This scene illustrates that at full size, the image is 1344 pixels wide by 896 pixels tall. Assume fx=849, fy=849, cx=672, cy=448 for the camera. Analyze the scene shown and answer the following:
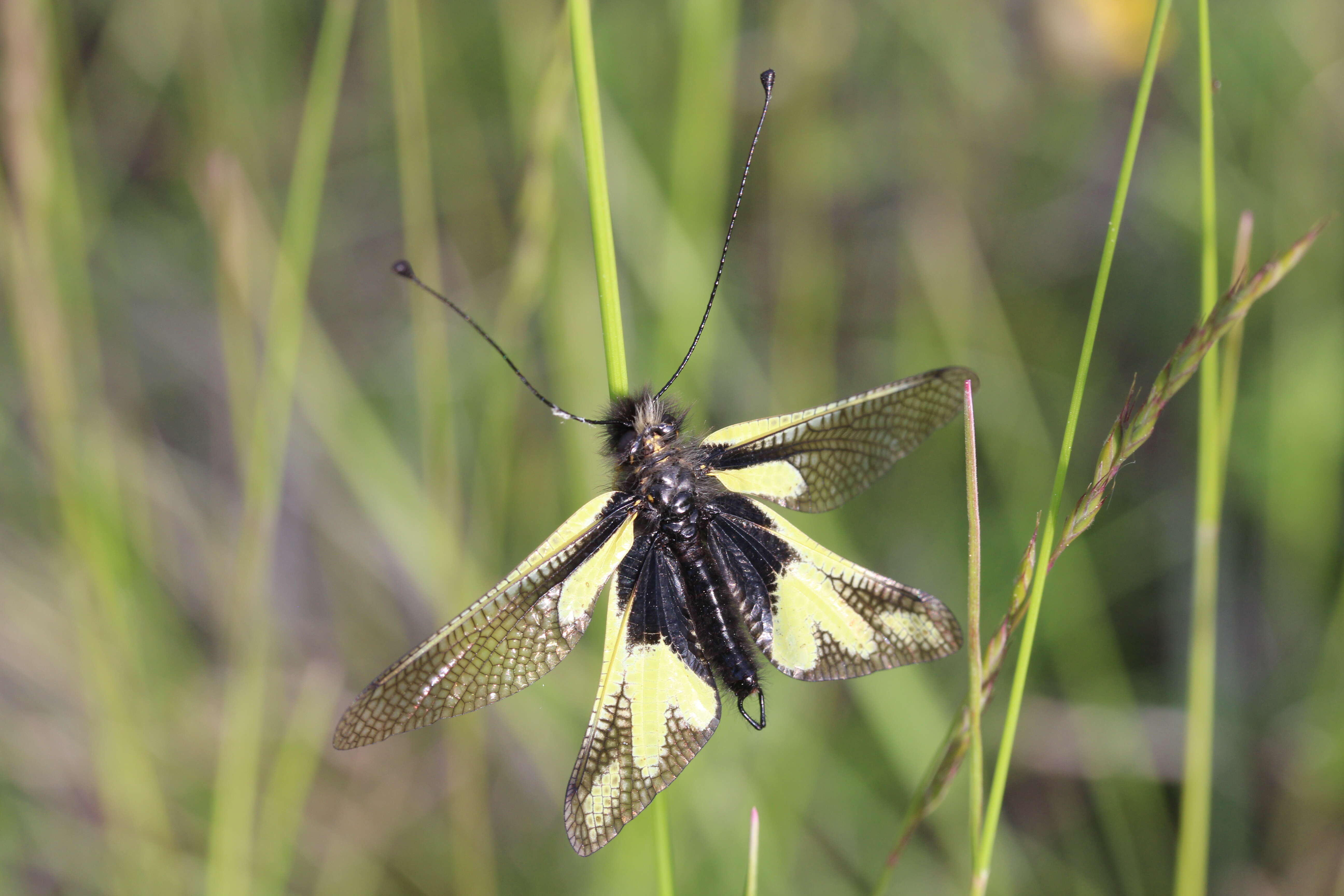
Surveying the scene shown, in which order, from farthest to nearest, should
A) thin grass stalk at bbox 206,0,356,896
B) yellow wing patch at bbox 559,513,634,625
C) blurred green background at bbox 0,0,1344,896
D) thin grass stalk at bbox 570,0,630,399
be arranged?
blurred green background at bbox 0,0,1344,896, thin grass stalk at bbox 206,0,356,896, yellow wing patch at bbox 559,513,634,625, thin grass stalk at bbox 570,0,630,399

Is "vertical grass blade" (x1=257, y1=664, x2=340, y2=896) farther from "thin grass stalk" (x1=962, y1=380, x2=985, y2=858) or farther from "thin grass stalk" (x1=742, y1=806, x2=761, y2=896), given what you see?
"thin grass stalk" (x1=962, y1=380, x2=985, y2=858)

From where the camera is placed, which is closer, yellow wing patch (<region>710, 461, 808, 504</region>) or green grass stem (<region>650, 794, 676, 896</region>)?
green grass stem (<region>650, 794, 676, 896</region>)

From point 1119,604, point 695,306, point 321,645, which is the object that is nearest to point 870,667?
point 695,306

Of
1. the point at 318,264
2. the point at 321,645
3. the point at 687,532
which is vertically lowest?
the point at 687,532

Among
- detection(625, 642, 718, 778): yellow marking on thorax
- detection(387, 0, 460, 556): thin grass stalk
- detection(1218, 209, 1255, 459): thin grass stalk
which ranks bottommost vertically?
detection(625, 642, 718, 778): yellow marking on thorax

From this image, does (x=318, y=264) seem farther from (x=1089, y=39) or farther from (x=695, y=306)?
(x=1089, y=39)

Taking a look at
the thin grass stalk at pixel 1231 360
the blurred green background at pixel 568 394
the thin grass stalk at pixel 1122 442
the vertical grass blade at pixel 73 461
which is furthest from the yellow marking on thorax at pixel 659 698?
the vertical grass blade at pixel 73 461

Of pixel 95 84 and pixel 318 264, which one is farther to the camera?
pixel 318 264

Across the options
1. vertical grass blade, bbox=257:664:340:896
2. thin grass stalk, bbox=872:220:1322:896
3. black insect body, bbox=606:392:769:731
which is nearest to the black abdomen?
black insect body, bbox=606:392:769:731
